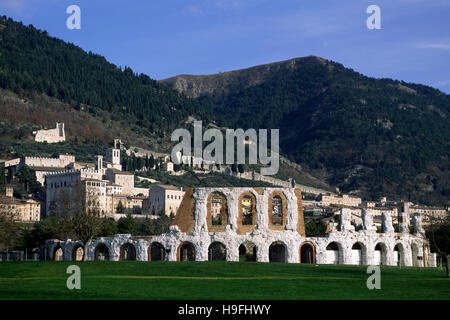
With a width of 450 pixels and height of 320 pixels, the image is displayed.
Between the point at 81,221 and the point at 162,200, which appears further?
the point at 162,200

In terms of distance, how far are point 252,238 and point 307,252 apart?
7133 mm

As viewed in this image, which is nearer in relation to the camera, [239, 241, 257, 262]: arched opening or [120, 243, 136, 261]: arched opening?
[239, 241, 257, 262]: arched opening

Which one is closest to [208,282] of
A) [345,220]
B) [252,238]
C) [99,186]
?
[252,238]

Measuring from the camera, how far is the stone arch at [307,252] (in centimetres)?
6481

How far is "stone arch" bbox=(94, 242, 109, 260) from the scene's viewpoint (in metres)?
67.1

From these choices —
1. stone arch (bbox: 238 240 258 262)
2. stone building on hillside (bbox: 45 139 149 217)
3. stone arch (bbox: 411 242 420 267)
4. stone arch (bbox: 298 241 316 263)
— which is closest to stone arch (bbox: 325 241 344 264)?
stone arch (bbox: 298 241 316 263)

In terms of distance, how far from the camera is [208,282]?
41812 millimetres

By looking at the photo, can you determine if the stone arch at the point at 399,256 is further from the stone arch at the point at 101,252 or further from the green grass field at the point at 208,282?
the stone arch at the point at 101,252

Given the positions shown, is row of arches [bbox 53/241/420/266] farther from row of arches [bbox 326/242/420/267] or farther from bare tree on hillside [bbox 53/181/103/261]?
bare tree on hillside [bbox 53/181/103/261]

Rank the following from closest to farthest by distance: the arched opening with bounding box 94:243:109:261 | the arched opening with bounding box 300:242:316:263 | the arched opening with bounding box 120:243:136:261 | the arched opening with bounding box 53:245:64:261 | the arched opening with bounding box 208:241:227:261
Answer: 1. the arched opening with bounding box 300:242:316:263
2. the arched opening with bounding box 94:243:109:261
3. the arched opening with bounding box 120:243:136:261
4. the arched opening with bounding box 208:241:227:261
5. the arched opening with bounding box 53:245:64:261

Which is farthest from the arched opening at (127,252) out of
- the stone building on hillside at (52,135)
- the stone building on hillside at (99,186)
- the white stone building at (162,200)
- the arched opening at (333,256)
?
the stone building on hillside at (52,135)

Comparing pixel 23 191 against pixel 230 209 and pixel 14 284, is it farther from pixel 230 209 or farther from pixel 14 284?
pixel 14 284

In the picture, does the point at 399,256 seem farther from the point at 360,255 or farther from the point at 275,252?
the point at 275,252
